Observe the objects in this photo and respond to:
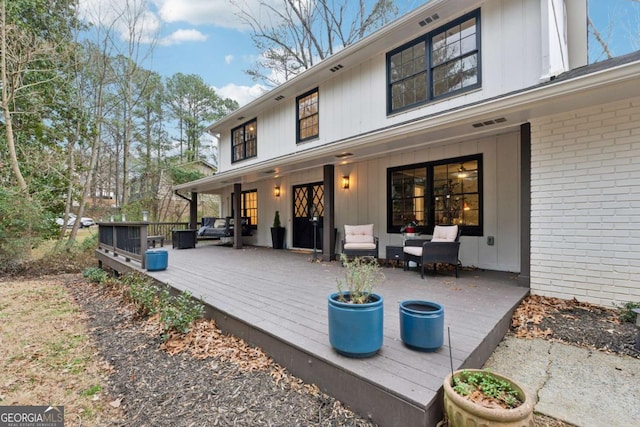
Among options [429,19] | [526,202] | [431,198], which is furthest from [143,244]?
[429,19]

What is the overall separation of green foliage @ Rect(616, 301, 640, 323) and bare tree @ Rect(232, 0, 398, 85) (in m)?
12.3

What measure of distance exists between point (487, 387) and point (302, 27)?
47.7ft

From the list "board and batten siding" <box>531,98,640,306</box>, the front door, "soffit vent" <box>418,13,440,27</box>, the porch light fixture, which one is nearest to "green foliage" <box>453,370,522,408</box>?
"board and batten siding" <box>531,98,640,306</box>

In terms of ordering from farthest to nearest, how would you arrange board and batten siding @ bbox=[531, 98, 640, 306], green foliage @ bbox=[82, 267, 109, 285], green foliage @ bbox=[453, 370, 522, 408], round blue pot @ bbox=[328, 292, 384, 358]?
green foliage @ bbox=[82, 267, 109, 285] < board and batten siding @ bbox=[531, 98, 640, 306] < round blue pot @ bbox=[328, 292, 384, 358] < green foliage @ bbox=[453, 370, 522, 408]

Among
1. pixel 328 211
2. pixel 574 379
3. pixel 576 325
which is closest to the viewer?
pixel 574 379

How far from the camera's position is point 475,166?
5512mm

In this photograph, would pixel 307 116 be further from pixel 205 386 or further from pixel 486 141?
pixel 205 386

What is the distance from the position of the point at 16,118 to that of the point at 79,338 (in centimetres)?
876

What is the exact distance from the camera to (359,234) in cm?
627

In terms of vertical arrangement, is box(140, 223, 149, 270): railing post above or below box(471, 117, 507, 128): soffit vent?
below

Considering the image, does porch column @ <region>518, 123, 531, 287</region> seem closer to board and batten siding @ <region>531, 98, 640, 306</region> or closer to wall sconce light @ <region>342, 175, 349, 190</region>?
board and batten siding @ <region>531, 98, 640, 306</region>

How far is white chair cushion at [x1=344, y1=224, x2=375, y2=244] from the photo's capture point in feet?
20.0

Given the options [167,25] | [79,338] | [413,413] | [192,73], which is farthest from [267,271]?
[192,73]

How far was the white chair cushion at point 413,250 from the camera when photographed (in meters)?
4.95
